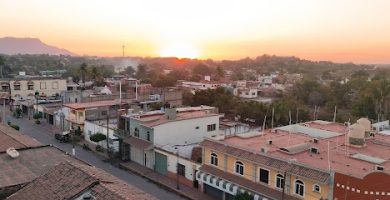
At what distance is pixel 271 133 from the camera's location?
107 ft

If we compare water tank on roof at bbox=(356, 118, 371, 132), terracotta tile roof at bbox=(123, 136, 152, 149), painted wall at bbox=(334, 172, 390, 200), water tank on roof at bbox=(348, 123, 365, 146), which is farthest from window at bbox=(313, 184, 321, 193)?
terracotta tile roof at bbox=(123, 136, 152, 149)

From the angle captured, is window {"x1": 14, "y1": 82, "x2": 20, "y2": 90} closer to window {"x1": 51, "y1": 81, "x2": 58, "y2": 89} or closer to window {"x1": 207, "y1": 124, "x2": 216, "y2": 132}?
window {"x1": 51, "y1": 81, "x2": 58, "y2": 89}

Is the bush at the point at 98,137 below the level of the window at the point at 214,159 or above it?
below

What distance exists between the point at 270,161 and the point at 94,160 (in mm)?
20567

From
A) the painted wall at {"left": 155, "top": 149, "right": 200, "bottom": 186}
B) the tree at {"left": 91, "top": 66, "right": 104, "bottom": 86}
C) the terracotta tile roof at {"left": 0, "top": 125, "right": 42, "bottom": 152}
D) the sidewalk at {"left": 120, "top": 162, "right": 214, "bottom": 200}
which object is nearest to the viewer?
the terracotta tile roof at {"left": 0, "top": 125, "right": 42, "bottom": 152}

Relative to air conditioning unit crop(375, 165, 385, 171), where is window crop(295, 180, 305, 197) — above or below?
below

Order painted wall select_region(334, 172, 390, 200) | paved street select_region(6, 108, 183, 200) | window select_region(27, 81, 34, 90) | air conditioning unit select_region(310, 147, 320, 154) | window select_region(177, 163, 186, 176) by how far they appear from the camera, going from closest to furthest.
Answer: painted wall select_region(334, 172, 390, 200) → air conditioning unit select_region(310, 147, 320, 154) → paved street select_region(6, 108, 183, 200) → window select_region(177, 163, 186, 176) → window select_region(27, 81, 34, 90)

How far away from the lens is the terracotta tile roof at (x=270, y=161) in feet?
72.0

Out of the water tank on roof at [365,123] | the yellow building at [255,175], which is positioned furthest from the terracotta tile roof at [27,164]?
the water tank on roof at [365,123]

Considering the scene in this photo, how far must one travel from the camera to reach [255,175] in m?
25.8

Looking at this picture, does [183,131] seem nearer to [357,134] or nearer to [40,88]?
[357,134]

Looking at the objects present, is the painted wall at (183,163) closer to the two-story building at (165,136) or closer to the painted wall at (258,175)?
the two-story building at (165,136)

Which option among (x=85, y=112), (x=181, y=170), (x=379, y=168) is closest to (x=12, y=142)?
(x=181, y=170)

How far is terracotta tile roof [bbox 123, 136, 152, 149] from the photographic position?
35.1 metres
